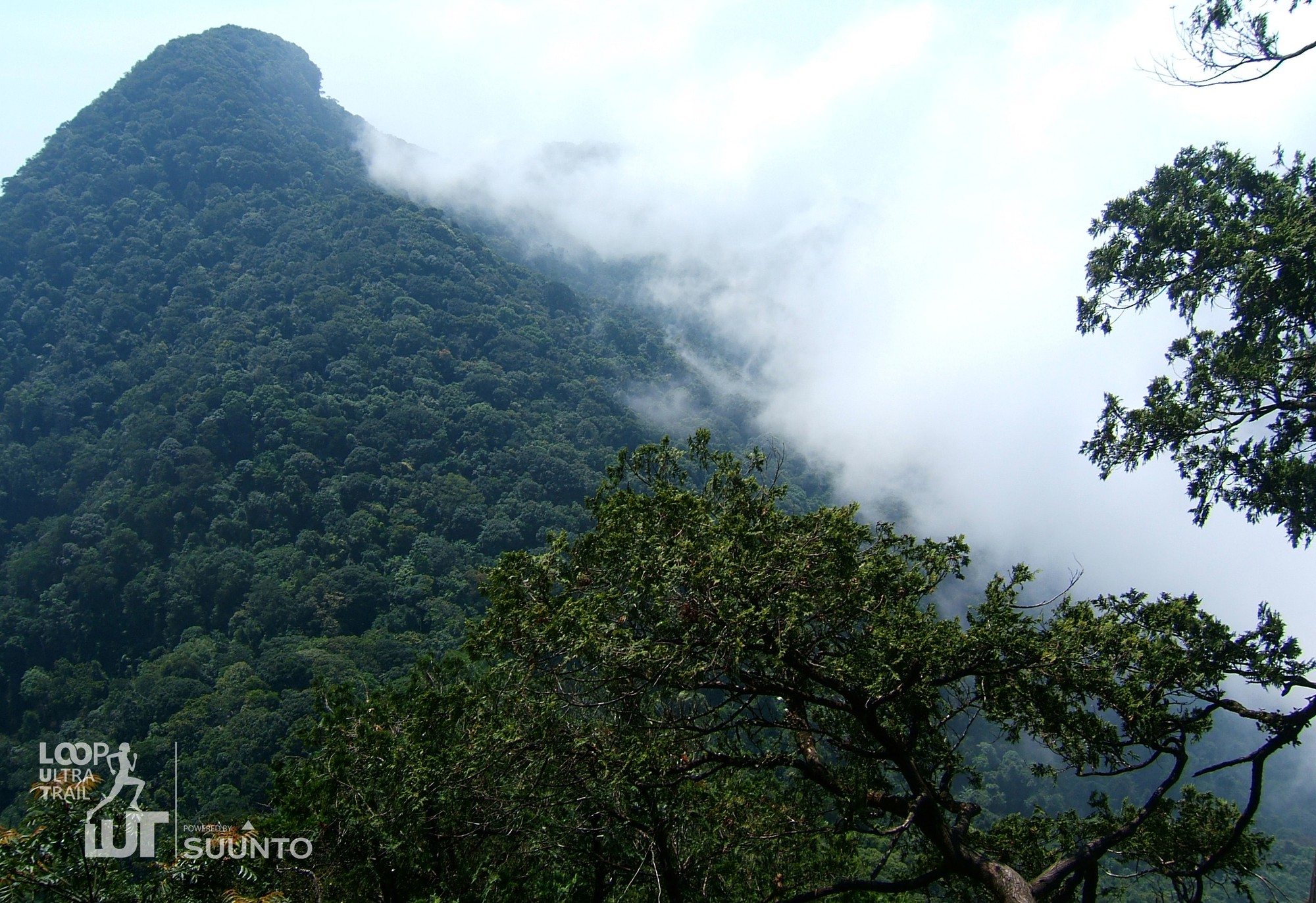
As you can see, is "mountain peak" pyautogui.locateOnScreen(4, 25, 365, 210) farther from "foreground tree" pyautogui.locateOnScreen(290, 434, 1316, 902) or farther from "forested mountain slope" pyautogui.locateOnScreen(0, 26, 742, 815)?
"foreground tree" pyautogui.locateOnScreen(290, 434, 1316, 902)

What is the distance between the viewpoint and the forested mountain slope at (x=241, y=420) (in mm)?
44312

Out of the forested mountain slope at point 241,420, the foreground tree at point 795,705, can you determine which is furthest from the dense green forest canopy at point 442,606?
the forested mountain slope at point 241,420

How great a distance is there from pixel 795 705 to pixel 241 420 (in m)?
65.2

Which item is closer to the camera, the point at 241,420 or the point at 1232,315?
the point at 1232,315

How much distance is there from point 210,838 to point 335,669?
3692 cm

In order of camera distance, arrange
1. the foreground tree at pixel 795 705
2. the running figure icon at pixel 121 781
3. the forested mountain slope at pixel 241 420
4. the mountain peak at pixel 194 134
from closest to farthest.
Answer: the running figure icon at pixel 121 781 < the foreground tree at pixel 795 705 < the forested mountain slope at pixel 241 420 < the mountain peak at pixel 194 134

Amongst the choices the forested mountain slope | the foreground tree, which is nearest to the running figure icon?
the foreground tree

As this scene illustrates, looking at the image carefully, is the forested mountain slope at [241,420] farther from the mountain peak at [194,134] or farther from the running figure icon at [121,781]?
the running figure icon at [121,781]

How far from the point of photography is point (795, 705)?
6.46m

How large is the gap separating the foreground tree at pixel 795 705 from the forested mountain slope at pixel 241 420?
70.6ft

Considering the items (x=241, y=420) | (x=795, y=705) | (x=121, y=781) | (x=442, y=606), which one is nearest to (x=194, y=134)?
(x=241, y=420)

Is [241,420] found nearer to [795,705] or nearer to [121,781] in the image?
[121,781]

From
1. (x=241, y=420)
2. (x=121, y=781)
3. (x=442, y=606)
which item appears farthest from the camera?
(x=241, y=420)

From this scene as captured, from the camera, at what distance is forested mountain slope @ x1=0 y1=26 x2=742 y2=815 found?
44312 millimetres
